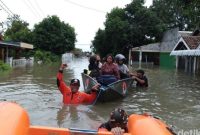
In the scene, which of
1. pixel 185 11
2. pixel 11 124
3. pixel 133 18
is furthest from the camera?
pixel 133 18

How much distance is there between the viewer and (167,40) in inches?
1949

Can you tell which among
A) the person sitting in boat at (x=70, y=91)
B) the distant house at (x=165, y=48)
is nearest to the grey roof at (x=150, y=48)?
the distant house at (x=165, y=48)

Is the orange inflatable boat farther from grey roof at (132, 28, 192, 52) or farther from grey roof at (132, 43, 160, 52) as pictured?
grey roof at (132, 43, 160, 52)

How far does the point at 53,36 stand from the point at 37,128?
→ 4477 cm

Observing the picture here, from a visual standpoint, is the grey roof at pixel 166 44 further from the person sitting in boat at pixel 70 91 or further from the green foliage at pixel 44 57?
the person sitting in boat at pixel 70 91

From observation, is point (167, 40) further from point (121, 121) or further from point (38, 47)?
point (121, 121)

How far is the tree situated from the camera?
49125 millimetres

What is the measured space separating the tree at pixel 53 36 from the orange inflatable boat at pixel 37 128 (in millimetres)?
44499

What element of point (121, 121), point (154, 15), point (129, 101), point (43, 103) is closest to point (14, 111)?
point (121, 121)

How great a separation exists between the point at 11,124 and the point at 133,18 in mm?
49925

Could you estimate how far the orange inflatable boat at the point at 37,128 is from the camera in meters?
4.40

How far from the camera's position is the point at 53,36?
161 ft

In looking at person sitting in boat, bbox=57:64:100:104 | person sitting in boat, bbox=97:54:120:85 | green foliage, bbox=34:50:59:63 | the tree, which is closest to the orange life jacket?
person sitting in boat, bbox=57:64:100:104

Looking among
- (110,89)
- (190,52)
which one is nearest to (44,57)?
(190,52)
